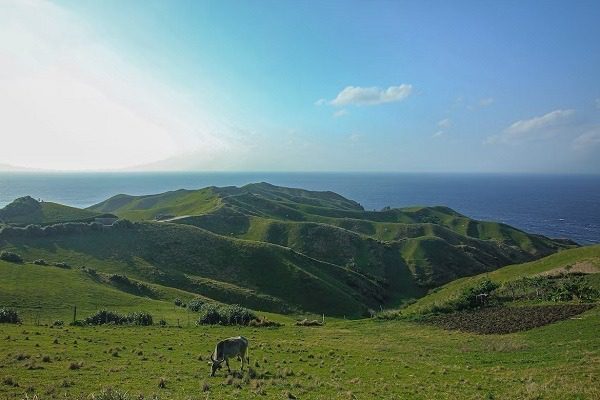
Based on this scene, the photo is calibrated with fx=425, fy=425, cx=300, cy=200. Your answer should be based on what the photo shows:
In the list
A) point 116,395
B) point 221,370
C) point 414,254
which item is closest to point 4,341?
point 221,370

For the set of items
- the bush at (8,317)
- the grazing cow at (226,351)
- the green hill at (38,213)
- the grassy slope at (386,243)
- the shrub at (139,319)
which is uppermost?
the green hill at (38,213)

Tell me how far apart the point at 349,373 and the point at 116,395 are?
14.8m

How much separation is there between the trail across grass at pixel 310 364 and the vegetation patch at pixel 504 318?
6.43ft

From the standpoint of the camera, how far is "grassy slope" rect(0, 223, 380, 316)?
74562 millimetres

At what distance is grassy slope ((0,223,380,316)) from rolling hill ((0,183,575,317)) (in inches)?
7.6

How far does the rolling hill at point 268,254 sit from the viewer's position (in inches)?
3012

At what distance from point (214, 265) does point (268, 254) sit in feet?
39.9

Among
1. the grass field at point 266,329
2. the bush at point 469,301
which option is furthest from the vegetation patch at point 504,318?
the bush at point 469,301

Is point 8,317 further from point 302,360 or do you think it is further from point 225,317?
point 302,360

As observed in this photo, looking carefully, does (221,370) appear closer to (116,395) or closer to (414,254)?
(116,395)

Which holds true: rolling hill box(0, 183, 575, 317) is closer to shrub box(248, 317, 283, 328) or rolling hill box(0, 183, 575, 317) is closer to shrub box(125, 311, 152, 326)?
shrub box(248, 317, 283, 328)

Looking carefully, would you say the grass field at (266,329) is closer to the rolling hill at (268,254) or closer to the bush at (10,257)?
the rolling hill at (268,254)

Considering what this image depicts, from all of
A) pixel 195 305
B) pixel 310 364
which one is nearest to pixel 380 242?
pixel 195 305

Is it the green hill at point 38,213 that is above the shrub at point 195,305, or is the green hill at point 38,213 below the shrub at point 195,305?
above
